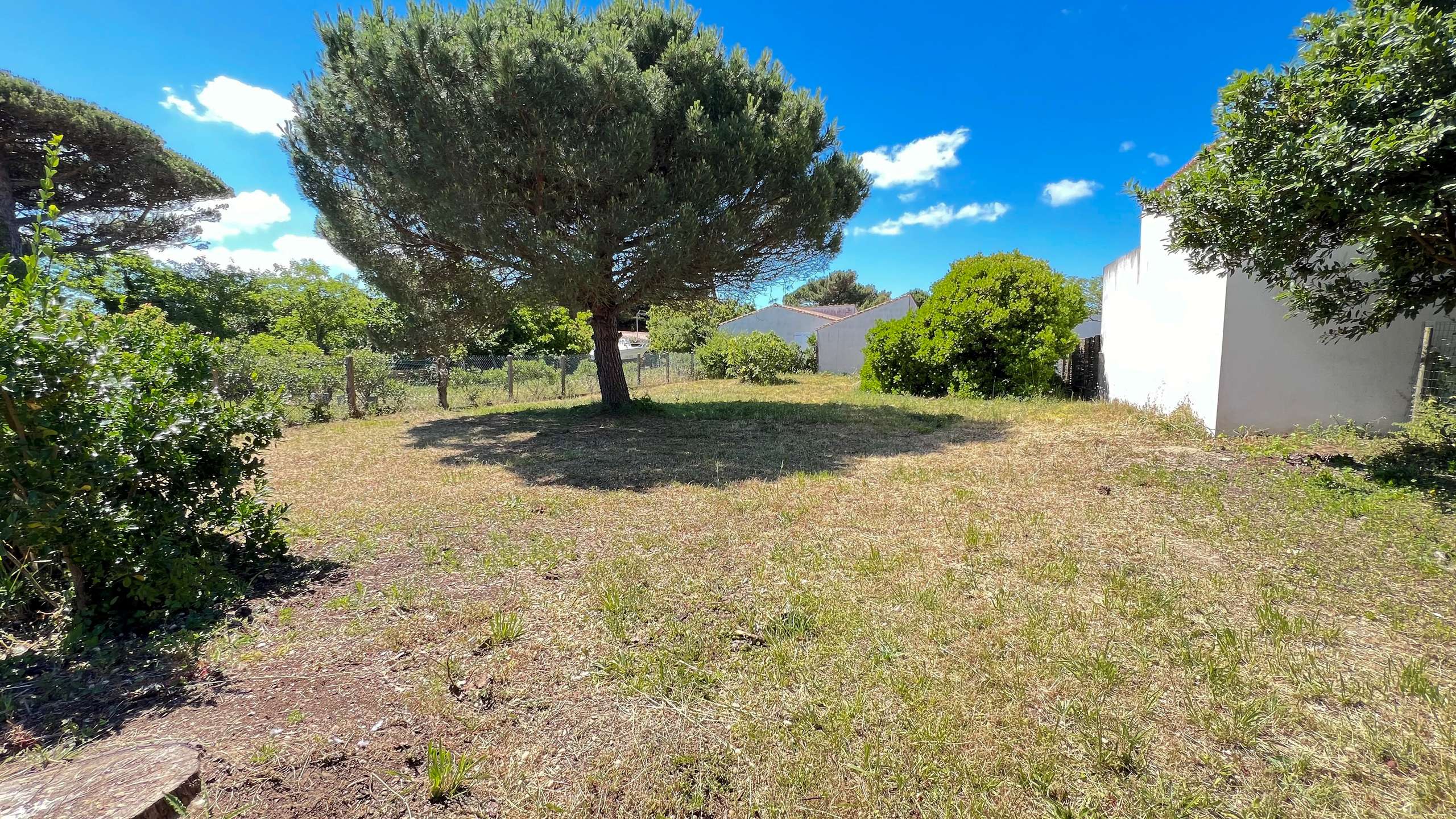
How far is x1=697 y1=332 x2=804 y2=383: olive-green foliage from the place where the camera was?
61.8 ft

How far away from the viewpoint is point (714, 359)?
20938mm

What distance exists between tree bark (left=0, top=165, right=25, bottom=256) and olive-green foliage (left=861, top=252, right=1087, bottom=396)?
23.1 meters

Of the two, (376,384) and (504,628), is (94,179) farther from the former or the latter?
(504,628)

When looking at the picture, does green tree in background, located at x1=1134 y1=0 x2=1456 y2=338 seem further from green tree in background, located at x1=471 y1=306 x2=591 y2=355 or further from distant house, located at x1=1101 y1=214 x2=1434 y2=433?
green tree in background, located at x1=471 y1=306 x2=591 y2=355

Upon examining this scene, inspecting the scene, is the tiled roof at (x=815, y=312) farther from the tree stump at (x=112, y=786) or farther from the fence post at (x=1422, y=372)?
the tree stump at (x=112, y=786)

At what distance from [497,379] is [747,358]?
8.44 m

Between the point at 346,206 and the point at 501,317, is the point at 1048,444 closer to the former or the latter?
the point at 501,317

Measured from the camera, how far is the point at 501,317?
34.0 feet

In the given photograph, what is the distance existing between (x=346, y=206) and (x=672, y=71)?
5.72m

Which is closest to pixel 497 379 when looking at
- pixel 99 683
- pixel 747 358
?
pixel 747 358

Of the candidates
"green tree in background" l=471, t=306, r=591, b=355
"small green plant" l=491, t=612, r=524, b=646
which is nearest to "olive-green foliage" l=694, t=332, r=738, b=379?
"green tree in background" l=471, t=306, r=591, b=355

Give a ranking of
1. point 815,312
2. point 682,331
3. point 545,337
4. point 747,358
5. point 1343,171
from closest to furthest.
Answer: point 1343,171, point 747,358, point 545,337, point 682,331, point 815,312

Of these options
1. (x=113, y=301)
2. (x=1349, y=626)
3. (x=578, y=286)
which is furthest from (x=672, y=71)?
(x=1349, y=626)

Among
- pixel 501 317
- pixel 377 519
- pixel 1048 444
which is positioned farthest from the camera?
pixel 501 317
